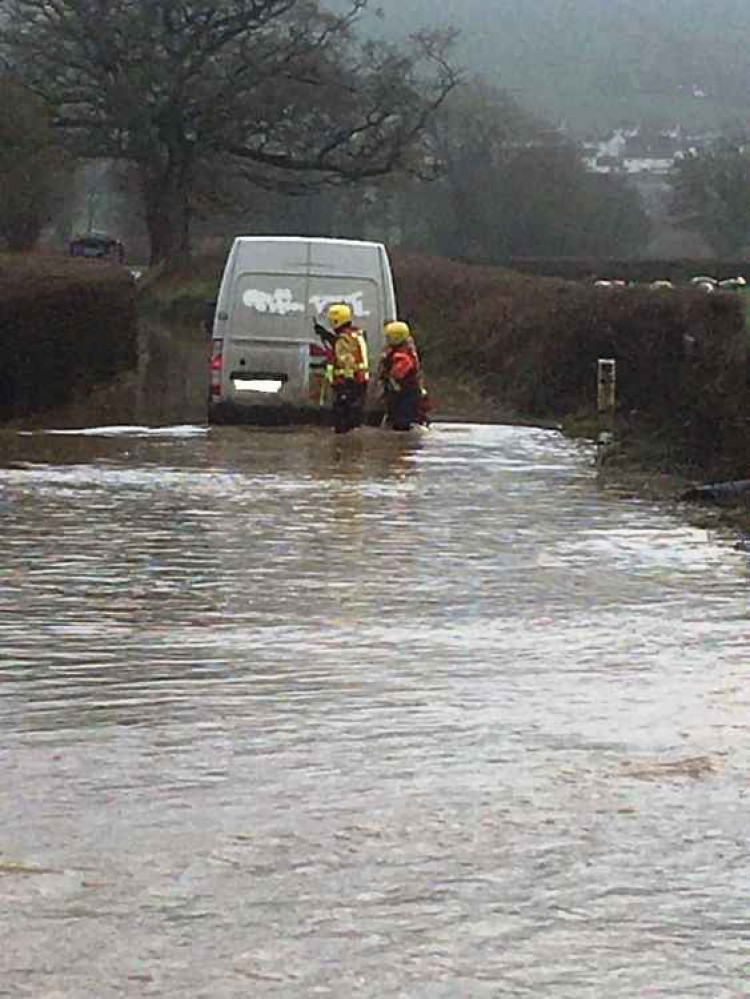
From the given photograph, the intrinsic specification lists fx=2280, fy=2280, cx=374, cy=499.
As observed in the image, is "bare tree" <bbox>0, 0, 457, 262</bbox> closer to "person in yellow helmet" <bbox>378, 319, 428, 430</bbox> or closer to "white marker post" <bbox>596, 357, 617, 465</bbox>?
"white marker post" <bbox>596, 357, 617, 465</bbox>

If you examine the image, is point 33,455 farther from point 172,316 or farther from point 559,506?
point 172,316

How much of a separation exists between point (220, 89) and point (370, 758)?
49.9 m

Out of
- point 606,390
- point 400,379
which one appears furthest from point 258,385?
point 606,390

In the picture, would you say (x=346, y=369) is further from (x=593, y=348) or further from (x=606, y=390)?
(x=593, y=348)

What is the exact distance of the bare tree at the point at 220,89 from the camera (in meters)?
55.0

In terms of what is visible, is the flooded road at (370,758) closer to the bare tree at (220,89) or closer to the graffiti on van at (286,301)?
the graffiti on van at (286,301)

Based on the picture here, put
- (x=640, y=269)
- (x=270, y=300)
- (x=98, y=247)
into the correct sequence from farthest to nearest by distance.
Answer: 1. (x=98, y=247)
2. (x=640, y=269)
3. (x=270, y=300)

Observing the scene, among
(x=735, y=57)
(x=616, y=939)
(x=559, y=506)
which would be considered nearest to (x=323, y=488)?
(x=559, y=506)

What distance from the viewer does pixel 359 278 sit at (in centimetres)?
2144

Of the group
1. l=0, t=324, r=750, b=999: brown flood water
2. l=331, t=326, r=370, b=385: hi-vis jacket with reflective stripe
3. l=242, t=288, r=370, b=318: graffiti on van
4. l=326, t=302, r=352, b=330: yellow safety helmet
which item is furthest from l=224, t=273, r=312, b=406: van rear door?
l=0, t=324, r=750, b=999: brown flood water

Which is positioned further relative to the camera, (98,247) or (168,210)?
(98,247)

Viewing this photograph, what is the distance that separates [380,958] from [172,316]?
150ft

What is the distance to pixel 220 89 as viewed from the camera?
5603 centimetres

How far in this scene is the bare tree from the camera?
180ft
